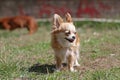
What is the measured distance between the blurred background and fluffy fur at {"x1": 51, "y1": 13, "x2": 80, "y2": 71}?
31.6 ft

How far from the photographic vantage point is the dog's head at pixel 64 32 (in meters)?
6.74

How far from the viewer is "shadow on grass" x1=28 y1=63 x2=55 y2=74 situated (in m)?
7.23

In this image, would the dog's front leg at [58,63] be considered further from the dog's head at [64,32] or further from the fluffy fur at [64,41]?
the dog's head at [64,32]

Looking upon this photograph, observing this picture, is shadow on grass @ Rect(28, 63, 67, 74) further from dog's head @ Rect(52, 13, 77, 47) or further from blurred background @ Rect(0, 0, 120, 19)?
blurred background @ Rect(0, 0, 120, 19)

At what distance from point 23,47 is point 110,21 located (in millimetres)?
5939

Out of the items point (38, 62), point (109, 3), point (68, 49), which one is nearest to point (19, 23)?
point (109, 3)

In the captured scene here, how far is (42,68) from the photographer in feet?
24.7

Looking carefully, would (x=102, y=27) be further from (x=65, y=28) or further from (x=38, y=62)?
(x=65, y=28)

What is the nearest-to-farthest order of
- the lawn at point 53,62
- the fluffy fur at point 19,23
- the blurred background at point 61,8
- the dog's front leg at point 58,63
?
the lawn at point 53,62 < the dog's front leg at point 58,63 < the fluffy fur at point 19,23 < the blurred background at point 61,8

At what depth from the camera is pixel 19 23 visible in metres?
15.1

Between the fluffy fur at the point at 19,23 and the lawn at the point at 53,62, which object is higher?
the fluffy fur at the point at 19,23

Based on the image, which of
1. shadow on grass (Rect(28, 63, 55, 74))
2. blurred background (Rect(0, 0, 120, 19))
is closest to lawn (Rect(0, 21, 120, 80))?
shadow on grass (Rect(28, 63, 55, 74))

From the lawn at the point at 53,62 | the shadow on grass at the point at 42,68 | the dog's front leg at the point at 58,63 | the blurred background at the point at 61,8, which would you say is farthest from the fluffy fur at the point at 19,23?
the dog's front leg at the point at 58,63

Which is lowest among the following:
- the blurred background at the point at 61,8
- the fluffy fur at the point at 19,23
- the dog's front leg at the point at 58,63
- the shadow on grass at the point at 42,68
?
the shadow on grass at the point at 42,68
